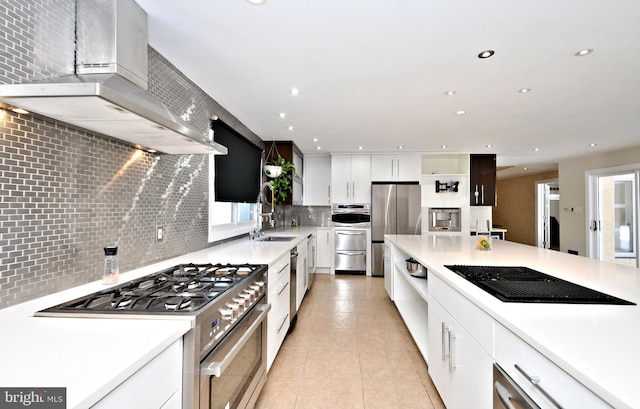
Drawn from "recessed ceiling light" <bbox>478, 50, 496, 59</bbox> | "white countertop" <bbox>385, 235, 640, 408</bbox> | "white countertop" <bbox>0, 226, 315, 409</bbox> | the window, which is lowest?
"white countertop" <bbox>0, 226, 315, 409</bbox>

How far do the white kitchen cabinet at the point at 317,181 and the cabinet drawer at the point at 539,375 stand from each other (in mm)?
4948

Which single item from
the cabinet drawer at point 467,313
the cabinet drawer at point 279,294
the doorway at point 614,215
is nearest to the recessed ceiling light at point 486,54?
the cabinet drawer at point 467,313

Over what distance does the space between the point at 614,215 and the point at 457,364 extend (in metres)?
6.58

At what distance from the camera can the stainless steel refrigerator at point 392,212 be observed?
18.1ft

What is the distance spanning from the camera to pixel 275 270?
216cm

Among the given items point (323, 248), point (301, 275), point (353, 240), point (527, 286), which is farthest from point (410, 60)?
point (323, 248)

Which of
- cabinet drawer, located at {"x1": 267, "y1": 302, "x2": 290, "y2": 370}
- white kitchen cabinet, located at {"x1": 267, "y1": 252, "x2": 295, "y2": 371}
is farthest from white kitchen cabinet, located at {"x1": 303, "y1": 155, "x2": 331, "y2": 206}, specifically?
cabinet drawer, located at {"x1": 267, "y1": 302, "x2": 290, "y2": 370}

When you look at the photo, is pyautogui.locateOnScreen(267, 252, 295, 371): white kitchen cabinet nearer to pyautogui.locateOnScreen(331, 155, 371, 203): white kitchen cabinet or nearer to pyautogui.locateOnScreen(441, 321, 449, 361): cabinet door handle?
pyautogui.locateOnScreen(441, 321, 449, 361): cabinet door handle

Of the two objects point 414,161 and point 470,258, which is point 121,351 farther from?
point 414,161

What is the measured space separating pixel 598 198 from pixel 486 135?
11.9 ft

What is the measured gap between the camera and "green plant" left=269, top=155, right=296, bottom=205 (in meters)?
4.21

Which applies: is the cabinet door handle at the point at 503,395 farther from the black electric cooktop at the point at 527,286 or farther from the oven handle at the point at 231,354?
the oven handle at the point at 231,354

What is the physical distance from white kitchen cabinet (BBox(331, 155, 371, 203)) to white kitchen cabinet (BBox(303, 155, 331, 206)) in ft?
0.91

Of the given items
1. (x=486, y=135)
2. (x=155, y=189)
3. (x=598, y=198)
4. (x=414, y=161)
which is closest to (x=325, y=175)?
(x=414, y=161)
